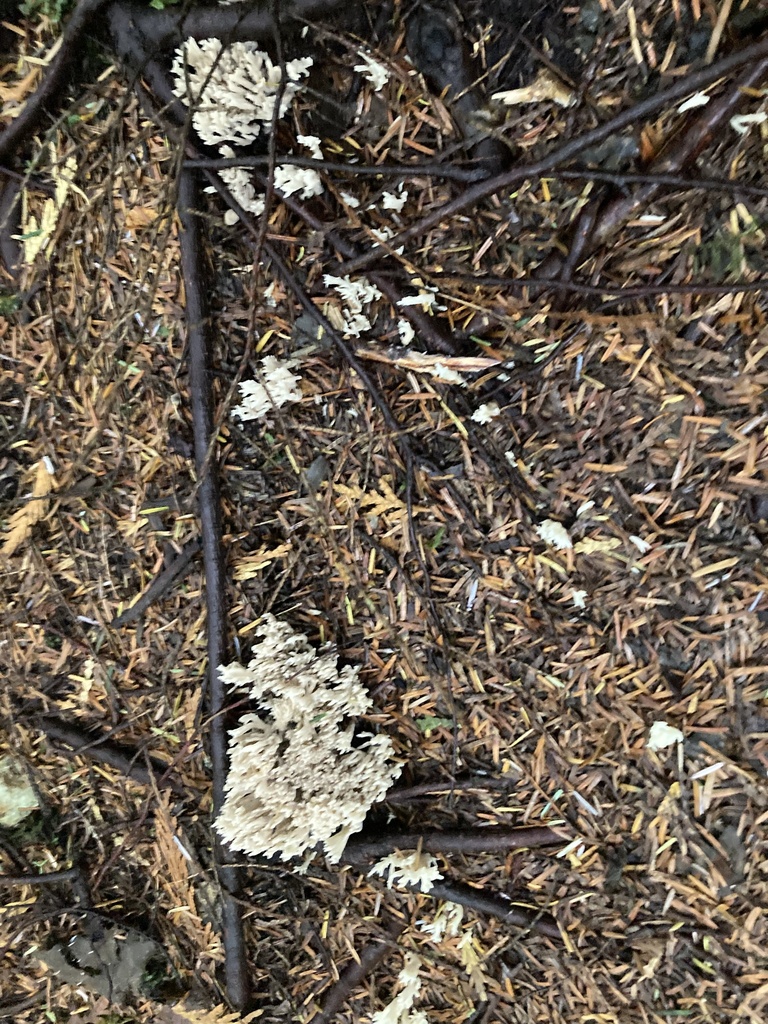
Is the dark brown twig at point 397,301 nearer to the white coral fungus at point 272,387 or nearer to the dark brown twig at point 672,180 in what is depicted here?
the white coral fungus at point 272,387

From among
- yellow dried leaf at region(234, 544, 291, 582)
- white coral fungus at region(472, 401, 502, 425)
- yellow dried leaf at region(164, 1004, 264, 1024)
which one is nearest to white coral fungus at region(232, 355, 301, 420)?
yellow dried leaf at region(234, 544, 291, 582)

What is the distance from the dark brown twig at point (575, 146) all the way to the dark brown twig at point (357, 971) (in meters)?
2.29

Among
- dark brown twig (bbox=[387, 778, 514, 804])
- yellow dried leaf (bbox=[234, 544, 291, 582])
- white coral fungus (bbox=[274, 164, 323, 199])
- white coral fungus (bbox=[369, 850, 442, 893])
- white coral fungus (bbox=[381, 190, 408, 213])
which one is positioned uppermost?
white coral fungus (bbox=[274, 164, 323, 199])

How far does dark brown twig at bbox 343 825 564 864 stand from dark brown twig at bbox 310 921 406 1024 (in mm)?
308

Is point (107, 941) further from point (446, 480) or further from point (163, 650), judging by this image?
point (446, 480)

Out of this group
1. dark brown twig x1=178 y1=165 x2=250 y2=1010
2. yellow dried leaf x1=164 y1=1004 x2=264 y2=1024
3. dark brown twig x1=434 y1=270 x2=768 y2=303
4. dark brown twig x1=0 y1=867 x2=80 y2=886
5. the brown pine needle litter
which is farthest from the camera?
dark brown twig x1=0 y1=867 x2=80 y2=886

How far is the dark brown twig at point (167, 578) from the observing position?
7.50 ft

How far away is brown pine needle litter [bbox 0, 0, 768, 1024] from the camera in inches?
72.9

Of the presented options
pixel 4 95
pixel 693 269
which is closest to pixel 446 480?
pixel 693 269

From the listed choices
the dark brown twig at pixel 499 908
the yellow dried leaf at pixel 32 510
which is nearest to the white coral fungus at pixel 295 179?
the yellow dried leaf at pixel 32 510

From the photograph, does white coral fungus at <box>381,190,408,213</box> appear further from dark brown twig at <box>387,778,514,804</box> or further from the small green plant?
the small green plant

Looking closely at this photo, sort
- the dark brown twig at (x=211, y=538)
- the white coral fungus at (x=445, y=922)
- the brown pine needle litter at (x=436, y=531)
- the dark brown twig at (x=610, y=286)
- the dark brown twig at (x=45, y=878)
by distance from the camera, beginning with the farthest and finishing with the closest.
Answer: the dark brown twig at (x=45, y=878) < the white coral fungus at (x=445, y=922) < the dark brown twig at (x=211, y=538) < the brown pine needle litter at (x=436, y=531) < the dark brown twig at (x=610, y=286)

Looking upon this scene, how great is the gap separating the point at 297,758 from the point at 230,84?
6.91ft

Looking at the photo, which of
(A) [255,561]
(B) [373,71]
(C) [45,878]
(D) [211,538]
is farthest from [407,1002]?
(B) [373,71]
